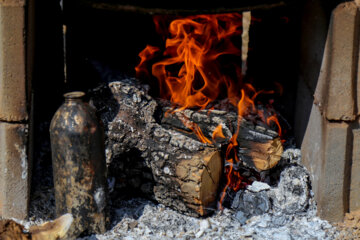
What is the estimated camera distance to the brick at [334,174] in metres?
3.59

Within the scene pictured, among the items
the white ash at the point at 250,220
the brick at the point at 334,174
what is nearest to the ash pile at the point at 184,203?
the white ash at the point at 250,220

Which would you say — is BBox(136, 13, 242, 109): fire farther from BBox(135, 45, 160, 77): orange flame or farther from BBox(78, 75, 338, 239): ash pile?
BBox(78, 75, 338, 239): ash pile

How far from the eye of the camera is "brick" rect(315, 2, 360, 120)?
3416 mm

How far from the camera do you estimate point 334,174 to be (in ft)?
12.0

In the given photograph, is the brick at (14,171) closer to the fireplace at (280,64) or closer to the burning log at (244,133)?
the fireplace at (280,64)

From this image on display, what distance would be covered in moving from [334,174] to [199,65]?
4.45ft

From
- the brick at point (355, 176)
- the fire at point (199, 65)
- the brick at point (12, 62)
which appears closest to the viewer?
the brick at point (12, 62)

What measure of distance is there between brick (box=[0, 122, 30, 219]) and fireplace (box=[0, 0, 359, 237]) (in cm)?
23

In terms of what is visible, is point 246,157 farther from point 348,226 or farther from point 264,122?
point 348,226

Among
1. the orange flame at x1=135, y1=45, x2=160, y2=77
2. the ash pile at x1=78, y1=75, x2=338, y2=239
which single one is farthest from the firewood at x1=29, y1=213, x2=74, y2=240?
the orange flame at x1=135, y1=45, x2=160, y2=77

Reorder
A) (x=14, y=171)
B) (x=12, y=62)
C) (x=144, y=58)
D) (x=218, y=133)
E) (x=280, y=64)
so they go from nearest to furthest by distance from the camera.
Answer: (x=12, y=62), (x=14, y=171), (x=218, y=133), (x=144, y=58), (x=280, y=64)

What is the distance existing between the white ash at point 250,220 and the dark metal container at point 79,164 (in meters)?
0.16

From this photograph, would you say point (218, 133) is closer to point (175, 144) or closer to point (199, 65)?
point (175, 144)

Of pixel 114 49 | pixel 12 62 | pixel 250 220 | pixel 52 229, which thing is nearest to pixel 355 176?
pixel 250 220
